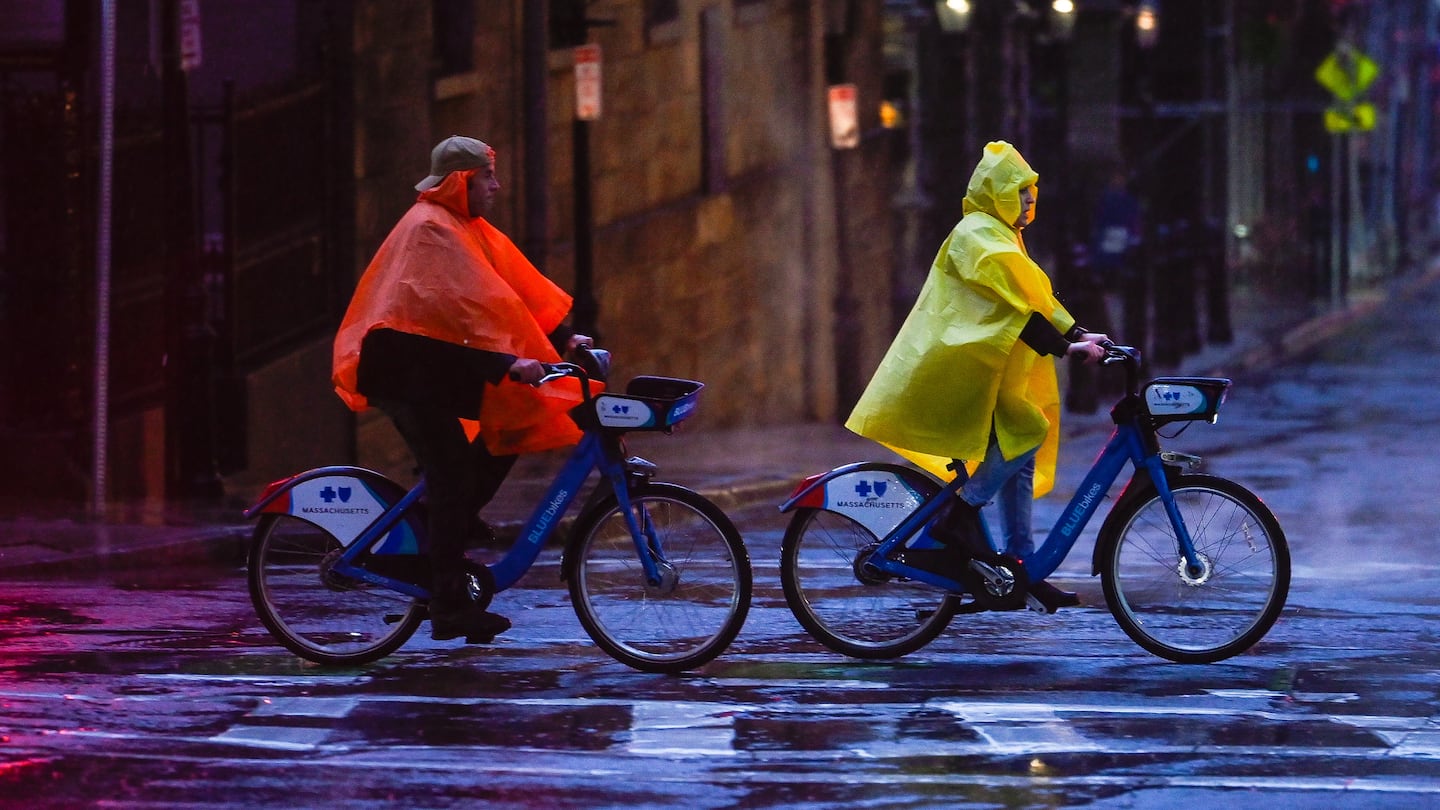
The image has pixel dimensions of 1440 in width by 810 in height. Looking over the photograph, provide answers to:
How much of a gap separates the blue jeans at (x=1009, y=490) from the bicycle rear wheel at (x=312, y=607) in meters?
1.91

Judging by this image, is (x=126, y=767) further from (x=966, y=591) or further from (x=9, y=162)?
(x=9, y=162)

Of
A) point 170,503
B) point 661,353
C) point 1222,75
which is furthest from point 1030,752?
point 1222,75

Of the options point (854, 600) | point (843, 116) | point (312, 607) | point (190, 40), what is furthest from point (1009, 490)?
point (843, 116)

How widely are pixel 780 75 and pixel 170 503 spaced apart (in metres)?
9.39

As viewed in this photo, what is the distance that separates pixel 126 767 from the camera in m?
6.86

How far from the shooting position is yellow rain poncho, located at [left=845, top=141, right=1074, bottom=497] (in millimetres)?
8492

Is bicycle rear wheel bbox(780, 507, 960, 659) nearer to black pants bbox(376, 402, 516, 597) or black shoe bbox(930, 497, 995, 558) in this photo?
black shoe bbox(930, 497, 995, 558)

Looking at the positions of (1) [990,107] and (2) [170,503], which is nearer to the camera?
(2) [170,503]

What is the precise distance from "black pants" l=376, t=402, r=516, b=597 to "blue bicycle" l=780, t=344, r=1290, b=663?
108 centimetres

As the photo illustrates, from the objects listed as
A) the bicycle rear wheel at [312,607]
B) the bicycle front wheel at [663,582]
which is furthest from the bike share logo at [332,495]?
the bicycle front wheel at [663,582]

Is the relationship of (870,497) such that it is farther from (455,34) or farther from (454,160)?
(455,34)

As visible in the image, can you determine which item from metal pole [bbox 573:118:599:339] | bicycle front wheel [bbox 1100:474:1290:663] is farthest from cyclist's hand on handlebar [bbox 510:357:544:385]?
metal pole [bbox 573:118:599:339]

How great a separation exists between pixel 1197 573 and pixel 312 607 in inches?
118

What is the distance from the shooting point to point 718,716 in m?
7.59
